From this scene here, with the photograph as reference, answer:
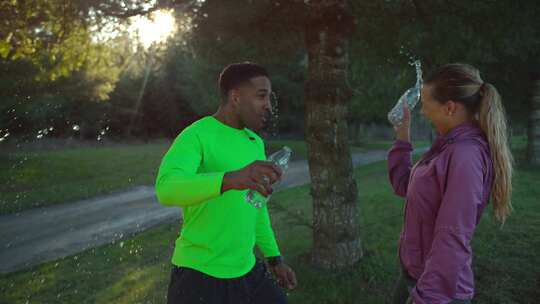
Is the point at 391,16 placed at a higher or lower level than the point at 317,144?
higher

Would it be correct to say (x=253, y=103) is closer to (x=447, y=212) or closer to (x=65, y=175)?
(x=447, y=212)

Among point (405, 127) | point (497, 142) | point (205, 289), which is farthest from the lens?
point (405, 127)

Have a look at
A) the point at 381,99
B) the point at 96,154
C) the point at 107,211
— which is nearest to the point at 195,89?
the point at 96,154

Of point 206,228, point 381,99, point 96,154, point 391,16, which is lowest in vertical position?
point 96,154

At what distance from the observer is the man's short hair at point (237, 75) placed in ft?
9.75

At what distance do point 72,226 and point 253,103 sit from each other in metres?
9.05

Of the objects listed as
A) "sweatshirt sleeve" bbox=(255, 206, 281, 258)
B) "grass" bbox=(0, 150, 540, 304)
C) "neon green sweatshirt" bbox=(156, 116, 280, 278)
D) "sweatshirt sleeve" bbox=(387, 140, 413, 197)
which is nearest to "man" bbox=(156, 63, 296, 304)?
"neon green sweatshirt" bbox=(156, 116, 280, 278)

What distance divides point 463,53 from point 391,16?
4.21ft

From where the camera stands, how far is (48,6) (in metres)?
7.78

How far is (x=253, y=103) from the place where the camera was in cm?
296

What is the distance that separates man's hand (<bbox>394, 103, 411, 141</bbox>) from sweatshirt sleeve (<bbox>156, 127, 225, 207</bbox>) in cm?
148

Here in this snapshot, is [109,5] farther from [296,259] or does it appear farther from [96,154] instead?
[96,154]

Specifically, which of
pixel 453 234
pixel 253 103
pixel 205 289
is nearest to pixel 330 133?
pixel 253 103

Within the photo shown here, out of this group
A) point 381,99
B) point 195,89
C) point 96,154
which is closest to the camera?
point 381,99
